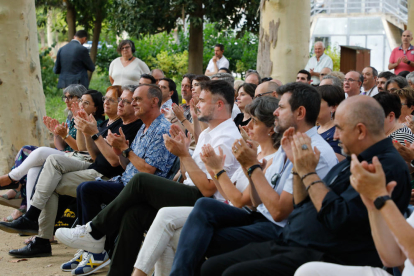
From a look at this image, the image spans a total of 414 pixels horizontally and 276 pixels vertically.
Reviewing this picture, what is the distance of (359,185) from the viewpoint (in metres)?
2.45

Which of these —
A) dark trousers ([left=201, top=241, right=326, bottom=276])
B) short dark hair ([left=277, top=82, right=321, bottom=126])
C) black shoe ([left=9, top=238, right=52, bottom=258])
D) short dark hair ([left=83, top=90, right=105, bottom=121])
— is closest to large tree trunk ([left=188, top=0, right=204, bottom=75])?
short dark hair ([left=83, top=90, right=105, bottom=121])

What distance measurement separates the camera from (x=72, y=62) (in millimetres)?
10930

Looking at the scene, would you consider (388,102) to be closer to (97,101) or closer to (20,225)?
(97,101)

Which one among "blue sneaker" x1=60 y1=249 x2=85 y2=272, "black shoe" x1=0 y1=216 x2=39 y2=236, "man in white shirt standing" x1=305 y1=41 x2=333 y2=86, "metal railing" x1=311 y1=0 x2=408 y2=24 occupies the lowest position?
"blue sneaker" x1=60 y1=249 x2=85 y2=272

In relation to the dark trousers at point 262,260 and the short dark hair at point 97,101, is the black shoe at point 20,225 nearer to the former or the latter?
the short dark hair at point 97,101

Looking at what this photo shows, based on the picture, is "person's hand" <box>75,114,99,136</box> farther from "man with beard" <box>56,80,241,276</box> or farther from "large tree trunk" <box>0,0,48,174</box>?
"large tree trunk" <box>0,0,48,174</box>

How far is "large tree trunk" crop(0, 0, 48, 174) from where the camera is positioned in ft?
25.6

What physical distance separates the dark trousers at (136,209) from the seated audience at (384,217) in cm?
186

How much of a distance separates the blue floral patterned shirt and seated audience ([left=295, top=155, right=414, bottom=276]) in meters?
2.52

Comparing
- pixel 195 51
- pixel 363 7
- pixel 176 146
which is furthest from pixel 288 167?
pixel 363 7

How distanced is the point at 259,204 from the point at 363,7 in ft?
102

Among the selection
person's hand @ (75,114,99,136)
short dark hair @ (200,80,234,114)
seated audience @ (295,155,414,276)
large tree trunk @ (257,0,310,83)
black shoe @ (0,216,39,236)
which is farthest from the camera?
large tree trunk @ (257,0,310,83)

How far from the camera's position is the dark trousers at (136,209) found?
399 cm

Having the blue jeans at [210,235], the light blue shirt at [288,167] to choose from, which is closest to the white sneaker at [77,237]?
the blue jeans at [210,235]
